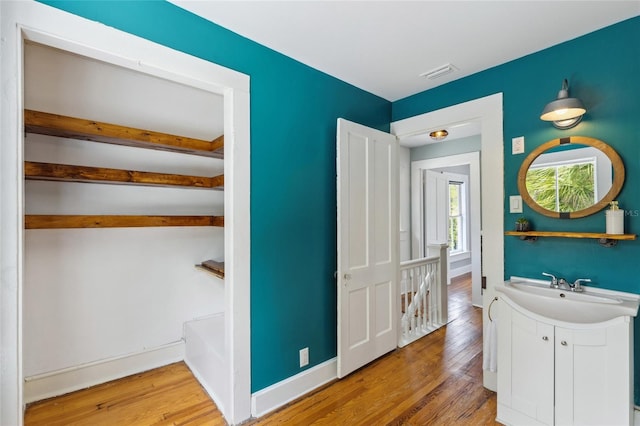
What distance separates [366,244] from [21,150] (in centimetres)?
216

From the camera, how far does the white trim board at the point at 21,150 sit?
1227 millimetres

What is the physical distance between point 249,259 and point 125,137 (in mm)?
1180

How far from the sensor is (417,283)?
3.48 meters

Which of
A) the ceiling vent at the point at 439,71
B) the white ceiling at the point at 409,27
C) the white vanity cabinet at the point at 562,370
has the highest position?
the white ceiling at the point at 409,27

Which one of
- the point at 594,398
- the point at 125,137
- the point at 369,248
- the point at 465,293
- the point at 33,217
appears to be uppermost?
the point at 125,137


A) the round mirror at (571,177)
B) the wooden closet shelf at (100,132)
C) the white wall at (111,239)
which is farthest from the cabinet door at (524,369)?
the white wall at (111,239)

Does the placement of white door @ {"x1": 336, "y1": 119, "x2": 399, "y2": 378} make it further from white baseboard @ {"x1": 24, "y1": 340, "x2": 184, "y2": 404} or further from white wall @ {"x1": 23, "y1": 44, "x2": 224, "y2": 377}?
white baseboard @ {"x1": 24, "y1": 340, "x2": 184, "y2": 404}

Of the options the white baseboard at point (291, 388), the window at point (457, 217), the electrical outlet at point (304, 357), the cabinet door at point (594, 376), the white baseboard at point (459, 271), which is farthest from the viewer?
the window at point (457, 217)

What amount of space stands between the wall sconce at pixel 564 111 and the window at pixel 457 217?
170 inches

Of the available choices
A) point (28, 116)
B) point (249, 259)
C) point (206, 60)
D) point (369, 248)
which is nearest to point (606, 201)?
point (369, 248)

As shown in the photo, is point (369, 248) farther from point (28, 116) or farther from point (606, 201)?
point (28, 116)

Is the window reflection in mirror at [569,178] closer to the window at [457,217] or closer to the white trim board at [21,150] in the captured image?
the white trim board at [21,150]

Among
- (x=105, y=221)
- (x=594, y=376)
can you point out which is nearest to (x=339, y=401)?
(x=594, y=376)

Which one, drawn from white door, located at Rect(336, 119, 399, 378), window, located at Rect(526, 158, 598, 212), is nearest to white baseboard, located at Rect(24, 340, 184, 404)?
white door, located at Rect(336, 119, 399, 378)
